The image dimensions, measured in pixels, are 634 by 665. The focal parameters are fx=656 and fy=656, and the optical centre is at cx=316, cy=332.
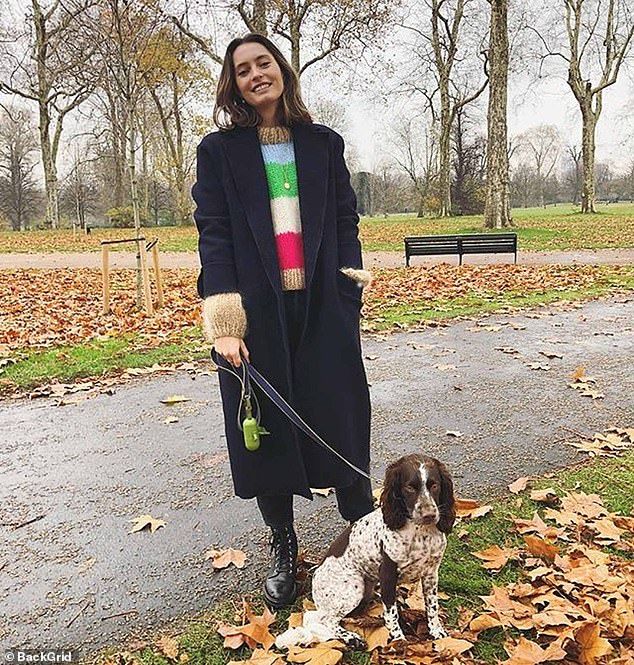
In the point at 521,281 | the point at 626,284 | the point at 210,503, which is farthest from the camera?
the point at 521,281

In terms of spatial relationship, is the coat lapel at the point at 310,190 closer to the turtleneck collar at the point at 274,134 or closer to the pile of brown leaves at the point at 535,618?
the turtleneck collar at the point at 274,134

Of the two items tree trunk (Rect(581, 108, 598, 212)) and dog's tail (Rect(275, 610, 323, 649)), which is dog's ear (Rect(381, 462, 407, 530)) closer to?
dog's tail (Rect(275, 610, 323, 649))

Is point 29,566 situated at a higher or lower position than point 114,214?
lower

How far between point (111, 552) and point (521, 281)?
396 inches

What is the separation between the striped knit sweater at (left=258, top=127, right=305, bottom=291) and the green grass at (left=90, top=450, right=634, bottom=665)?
1.41 m

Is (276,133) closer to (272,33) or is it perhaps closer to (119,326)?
(119,326)

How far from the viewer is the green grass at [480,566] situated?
247 cm

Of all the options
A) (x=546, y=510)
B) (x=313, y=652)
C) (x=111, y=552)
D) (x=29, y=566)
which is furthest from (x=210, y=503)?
(x=546, y=510)

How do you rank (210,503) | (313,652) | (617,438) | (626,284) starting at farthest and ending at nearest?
(626,284), (617,438), (210,503), (313,652)

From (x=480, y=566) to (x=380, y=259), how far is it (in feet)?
48.5

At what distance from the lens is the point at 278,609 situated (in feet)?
9.05

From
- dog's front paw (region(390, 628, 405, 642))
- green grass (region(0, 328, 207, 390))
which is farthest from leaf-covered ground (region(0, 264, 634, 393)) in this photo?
dog's front paw (region(390, 628, 405, 642))

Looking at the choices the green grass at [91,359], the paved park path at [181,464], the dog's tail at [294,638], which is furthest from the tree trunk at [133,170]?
the dog's tail at [294,638]

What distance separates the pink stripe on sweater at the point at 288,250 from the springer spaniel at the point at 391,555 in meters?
0.90
